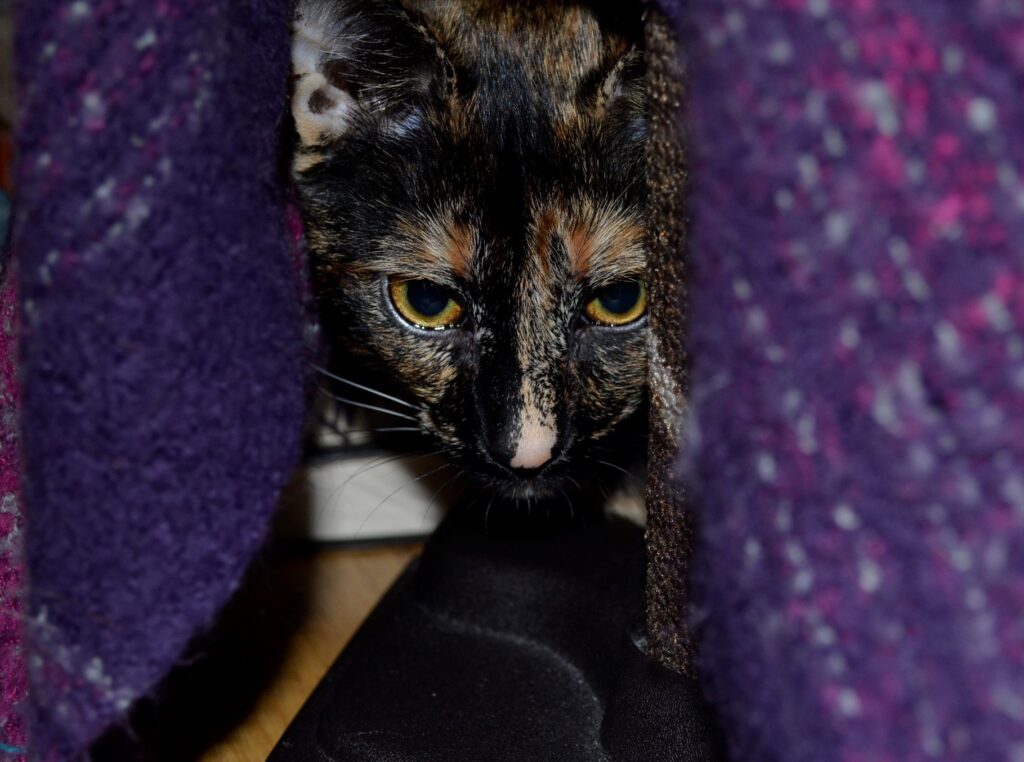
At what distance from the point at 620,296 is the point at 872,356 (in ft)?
1.79

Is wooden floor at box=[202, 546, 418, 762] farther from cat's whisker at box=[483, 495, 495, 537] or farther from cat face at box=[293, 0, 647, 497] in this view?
cat face at box=[293, 0, 647, 497]

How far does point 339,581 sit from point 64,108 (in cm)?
83

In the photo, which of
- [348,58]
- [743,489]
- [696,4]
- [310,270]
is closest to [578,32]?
[348,58]

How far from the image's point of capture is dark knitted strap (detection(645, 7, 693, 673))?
0.66 metres

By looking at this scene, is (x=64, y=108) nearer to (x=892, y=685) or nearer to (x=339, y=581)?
(x=892, y=685)

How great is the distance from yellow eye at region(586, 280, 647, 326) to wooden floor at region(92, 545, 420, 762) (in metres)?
0.38

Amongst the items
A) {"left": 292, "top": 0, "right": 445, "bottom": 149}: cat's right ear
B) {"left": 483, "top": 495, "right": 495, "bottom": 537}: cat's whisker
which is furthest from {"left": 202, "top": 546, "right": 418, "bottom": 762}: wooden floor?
{"left": 292, "top": 0, "right": 445, "bottom": 149}: cat's right ear

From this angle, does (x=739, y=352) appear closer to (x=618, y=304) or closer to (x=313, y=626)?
(x=618, y=304)

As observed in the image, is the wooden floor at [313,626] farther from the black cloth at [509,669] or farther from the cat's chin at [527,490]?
the cat's chin at [527,490]

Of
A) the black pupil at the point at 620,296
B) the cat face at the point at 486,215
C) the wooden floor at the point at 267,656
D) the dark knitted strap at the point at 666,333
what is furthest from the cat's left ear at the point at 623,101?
the wooden floor at the point at 267,656

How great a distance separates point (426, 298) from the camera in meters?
1.01

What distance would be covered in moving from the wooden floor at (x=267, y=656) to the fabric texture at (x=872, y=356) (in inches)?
18.7

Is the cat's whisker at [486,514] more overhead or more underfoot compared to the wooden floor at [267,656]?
more overhead

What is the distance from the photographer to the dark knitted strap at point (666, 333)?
664 millimetres
